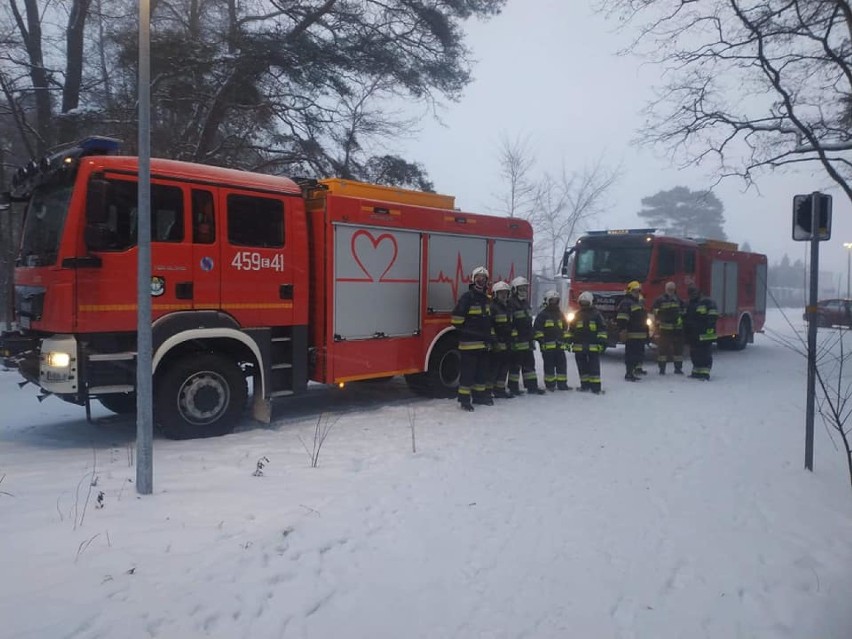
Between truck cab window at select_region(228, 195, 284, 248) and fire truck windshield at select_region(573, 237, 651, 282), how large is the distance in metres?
9.39

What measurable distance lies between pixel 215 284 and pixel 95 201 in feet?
4.64

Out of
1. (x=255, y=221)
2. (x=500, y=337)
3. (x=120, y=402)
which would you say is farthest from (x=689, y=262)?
(x=120, y=402)

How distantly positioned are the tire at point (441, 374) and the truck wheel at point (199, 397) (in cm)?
315

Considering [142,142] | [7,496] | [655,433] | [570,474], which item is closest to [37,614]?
[7,496]

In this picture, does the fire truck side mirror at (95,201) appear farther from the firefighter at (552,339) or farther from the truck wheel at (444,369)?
the firefighter at (552,339)

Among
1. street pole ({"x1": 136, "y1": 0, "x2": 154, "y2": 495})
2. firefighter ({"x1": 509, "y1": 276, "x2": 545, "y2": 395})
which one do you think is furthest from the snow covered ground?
firefighter ({"x1": 509, "y1": 276, "x2": 545, "y2": 395})

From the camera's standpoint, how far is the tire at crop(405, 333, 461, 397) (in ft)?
31.4

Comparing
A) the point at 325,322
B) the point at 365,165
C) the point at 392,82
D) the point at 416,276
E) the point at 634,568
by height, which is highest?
the point at 392,82

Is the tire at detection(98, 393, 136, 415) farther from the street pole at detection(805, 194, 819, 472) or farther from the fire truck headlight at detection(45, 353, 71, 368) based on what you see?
the street pole at detection(805, 194, 819, 472)

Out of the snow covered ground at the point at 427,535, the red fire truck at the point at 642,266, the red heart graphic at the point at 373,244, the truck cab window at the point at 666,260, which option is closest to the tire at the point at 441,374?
the red heart graphic at the point at 373,244

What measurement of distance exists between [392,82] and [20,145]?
980 cm

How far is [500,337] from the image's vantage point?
964 centimetres

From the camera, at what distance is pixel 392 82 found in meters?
15.3

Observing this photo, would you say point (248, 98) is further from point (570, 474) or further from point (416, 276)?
point (570, 474)
